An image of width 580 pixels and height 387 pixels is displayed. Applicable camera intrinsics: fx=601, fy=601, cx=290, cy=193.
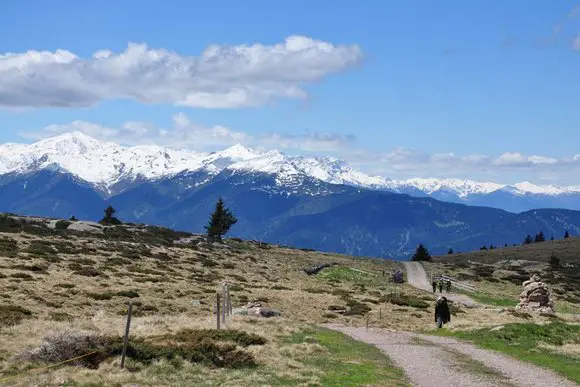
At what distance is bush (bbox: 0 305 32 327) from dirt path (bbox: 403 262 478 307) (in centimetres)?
4506

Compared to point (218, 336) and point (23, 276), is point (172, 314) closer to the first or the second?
point (23, 276)

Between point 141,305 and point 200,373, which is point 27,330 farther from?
point 141,305

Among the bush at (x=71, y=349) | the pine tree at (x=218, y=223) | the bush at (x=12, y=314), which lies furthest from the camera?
the pine tree at (x=218, y=223)

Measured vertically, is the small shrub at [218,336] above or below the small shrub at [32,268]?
below

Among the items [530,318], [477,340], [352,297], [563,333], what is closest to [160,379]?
[477,340]

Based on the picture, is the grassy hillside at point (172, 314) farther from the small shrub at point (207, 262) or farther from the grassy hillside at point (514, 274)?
the grassy hillside at point (514, 274)

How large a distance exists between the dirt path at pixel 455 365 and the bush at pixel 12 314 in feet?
56.3

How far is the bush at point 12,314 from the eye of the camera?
27462 millimetres

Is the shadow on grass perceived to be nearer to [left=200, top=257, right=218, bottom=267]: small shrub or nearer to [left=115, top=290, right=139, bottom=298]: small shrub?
[left=115, top=290, right=139, bottom=298]: small shrub

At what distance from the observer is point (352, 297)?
194ft

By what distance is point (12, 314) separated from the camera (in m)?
30.1

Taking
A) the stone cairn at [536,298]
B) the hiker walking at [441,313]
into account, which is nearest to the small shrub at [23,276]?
the hiker walking at [441,313]

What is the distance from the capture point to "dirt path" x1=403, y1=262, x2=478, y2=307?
221 ft

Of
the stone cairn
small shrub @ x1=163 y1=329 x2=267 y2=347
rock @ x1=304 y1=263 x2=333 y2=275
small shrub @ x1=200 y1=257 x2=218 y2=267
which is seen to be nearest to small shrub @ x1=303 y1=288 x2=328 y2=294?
small shrub @ x1=200 y1=257 x2=218 y2=267
